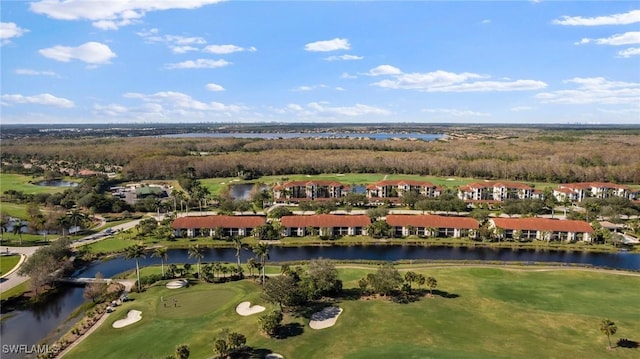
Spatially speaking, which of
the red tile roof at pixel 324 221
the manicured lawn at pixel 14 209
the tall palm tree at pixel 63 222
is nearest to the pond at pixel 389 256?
the red tile roof at pixel 324 221

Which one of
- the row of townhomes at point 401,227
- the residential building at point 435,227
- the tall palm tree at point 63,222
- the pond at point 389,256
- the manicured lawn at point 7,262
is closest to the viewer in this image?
the manicured lawn at point 7,262

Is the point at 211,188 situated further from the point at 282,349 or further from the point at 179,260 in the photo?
the point at 282,349

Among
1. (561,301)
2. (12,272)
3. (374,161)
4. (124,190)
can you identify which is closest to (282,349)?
(561,301)

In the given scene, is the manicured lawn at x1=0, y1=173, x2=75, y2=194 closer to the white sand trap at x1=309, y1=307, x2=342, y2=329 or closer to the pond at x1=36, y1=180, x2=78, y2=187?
the pond at x1=36, y1=180, x2=78, y2=187

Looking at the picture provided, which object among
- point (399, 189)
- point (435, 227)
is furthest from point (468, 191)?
point (435, 227)

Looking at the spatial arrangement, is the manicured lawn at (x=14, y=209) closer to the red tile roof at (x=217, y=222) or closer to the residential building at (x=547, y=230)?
the red tile roof at (x=217, y=222)

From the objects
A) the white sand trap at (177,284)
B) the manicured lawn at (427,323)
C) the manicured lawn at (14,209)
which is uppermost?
the manicured lawn at (14,209)

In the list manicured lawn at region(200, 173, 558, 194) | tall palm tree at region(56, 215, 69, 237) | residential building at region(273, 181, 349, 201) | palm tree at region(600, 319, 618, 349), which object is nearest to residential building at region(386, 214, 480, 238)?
residential building at region(273, 181, 349, 201)

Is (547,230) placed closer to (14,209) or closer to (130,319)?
(130,319)
